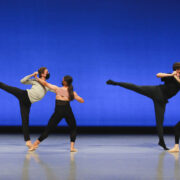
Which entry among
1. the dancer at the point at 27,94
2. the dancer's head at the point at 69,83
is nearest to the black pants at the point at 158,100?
the dancer's head at the point at 69,83

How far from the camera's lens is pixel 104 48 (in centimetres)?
776

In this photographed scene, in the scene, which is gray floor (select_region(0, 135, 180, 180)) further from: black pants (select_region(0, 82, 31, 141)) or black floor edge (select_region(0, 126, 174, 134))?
black floor edge (select_region(0, 126, 174, 134))

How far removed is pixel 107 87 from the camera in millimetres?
7773

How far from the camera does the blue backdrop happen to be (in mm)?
7672

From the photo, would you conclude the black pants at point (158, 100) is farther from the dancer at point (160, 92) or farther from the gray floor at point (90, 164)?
the gray floor at point (90, 164)

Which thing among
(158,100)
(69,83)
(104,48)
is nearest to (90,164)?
(69,83)

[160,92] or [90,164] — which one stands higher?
[160,92]

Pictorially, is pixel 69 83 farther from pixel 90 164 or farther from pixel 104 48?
pixel 104 48

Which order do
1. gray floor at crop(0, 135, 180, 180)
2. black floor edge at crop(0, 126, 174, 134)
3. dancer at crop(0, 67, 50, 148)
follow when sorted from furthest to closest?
black floor edge at crop(0, 126, 174, 134) → dancer at crop(0, 67, 50, 148) → gray floor at crop(0, 135, 180, 180)

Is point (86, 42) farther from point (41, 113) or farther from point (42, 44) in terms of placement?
point (41, 113)

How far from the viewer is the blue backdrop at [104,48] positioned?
7.67 m

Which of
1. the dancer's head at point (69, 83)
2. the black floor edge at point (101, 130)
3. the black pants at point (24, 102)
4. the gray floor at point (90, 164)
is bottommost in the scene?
the black floor edge at point (101, 130)

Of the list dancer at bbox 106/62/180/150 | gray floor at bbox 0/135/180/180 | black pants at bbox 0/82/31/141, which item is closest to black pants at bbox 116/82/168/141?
dancer at bbox 106/62/180/150

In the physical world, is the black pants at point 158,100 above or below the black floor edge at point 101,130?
above
